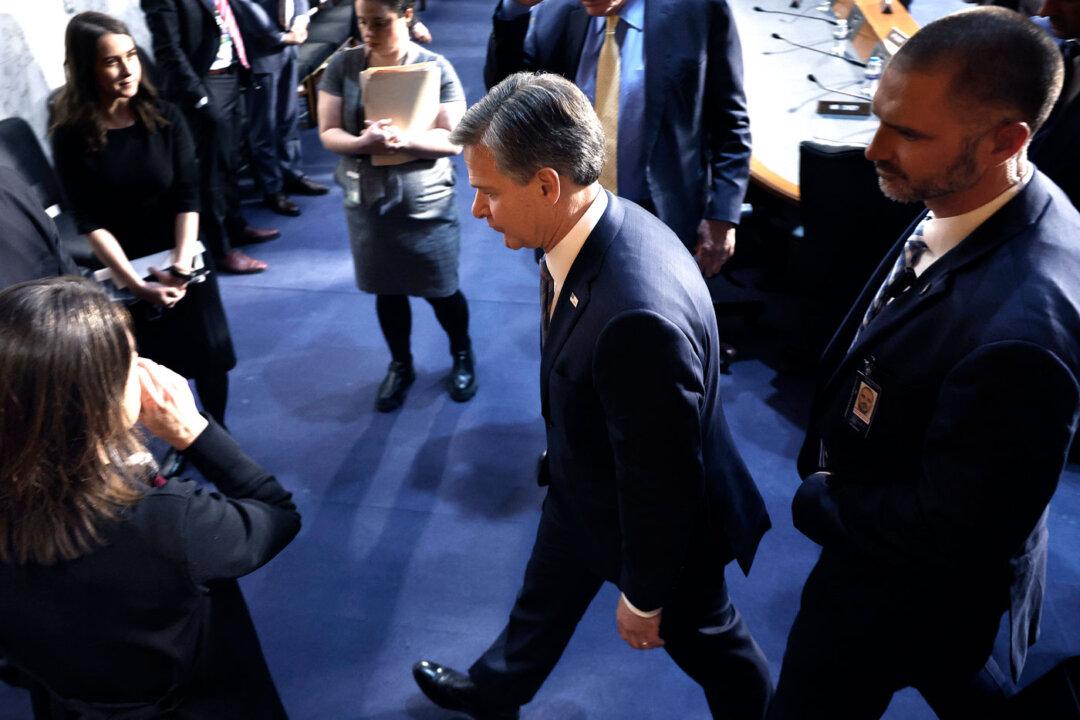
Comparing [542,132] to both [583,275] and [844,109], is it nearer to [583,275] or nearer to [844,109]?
[583,275]

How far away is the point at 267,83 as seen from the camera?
15.8ft

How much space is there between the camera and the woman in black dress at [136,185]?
2.52 metres

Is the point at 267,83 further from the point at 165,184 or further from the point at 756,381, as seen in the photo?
the point at 756,381

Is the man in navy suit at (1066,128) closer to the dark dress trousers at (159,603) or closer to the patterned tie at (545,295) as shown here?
the patterned tie at (545,295)

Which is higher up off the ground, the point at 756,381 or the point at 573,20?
the point at 573,20

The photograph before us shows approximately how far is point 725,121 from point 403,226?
113 centimetres

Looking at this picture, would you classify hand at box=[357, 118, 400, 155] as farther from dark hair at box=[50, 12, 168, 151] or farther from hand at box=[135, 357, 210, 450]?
hand at box=[135, 357, 210, 450]

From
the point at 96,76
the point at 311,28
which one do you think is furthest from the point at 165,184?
the point at 311,28

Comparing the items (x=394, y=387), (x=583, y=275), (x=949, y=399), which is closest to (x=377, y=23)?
(x=394, y=387)

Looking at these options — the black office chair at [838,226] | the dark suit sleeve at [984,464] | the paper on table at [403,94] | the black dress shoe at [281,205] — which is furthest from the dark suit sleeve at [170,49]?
the dark suit sleeve at [984,464]

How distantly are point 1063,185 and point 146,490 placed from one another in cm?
276

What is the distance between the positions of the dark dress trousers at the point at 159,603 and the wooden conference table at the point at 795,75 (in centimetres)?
253

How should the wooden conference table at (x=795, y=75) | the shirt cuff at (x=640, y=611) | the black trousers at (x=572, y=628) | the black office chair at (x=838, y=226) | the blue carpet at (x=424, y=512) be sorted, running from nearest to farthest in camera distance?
the shirt cuff at (x=640, y=611) < the black trousers at (x=572, y=628) < the blue carpet at (x=424, y=512) < the black office chair at (x=838, y=226) < the wooden conference table at (x=795, y=75)

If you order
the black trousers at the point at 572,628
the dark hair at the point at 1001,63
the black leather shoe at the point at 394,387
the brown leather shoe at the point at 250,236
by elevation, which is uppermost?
the dark hair at the point at 1001,63
